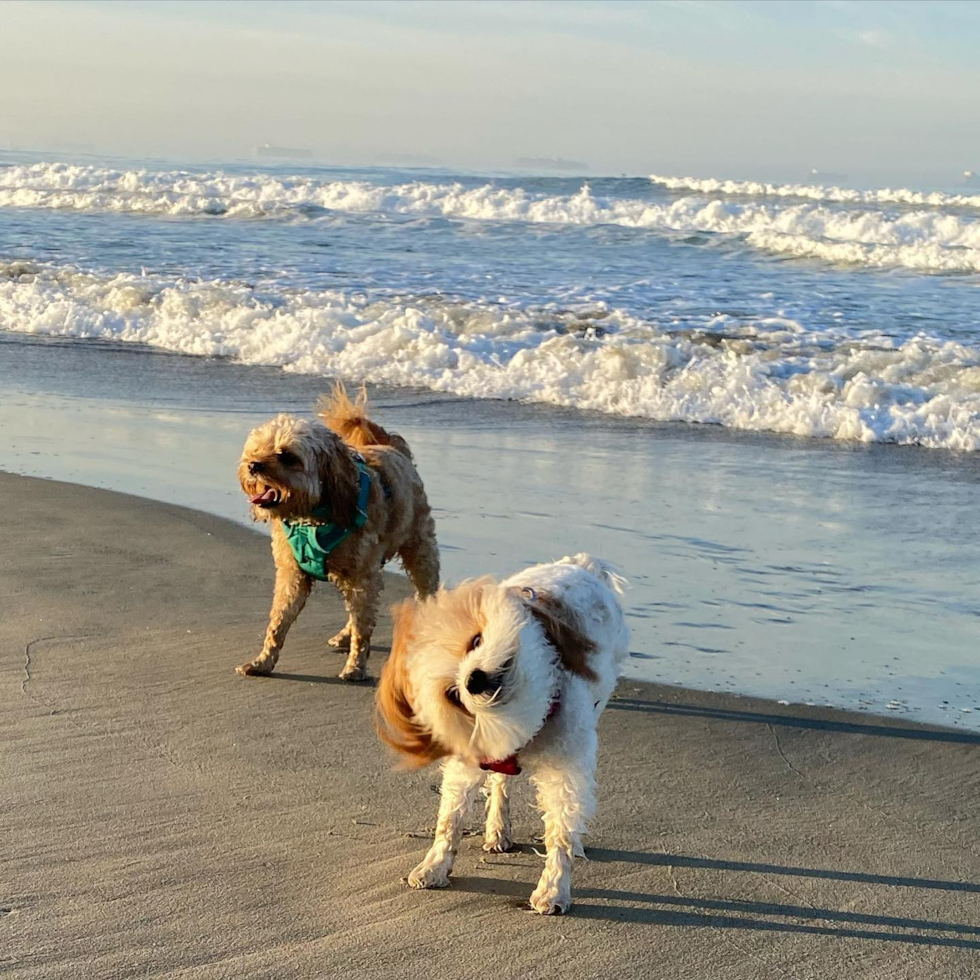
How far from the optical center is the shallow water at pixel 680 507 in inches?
219

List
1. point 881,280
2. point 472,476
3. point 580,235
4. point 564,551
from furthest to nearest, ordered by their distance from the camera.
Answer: point 580,235 → point 881,280 → point 472,476 → point 564,551

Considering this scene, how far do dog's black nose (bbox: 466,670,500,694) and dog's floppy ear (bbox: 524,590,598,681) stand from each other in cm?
26

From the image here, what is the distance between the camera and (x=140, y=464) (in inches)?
336

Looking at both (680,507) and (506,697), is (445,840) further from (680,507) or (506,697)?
(680,507)

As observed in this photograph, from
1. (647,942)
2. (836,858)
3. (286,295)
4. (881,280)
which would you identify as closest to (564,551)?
(836,858)

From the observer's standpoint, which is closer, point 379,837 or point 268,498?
point 379,837

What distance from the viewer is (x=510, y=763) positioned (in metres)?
3.21

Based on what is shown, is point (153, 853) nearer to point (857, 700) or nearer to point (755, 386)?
point (857, 700)

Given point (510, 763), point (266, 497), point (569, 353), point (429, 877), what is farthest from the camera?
point (569, 353)

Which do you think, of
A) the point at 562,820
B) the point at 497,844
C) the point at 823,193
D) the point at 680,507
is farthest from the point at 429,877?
the point at 823,193

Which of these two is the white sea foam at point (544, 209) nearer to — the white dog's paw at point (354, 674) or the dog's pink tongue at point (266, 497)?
the white dog's paw at point (354, 674)

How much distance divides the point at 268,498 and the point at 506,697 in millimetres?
2169

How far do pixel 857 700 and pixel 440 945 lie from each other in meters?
2.46

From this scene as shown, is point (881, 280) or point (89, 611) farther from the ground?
point (881, 280)
